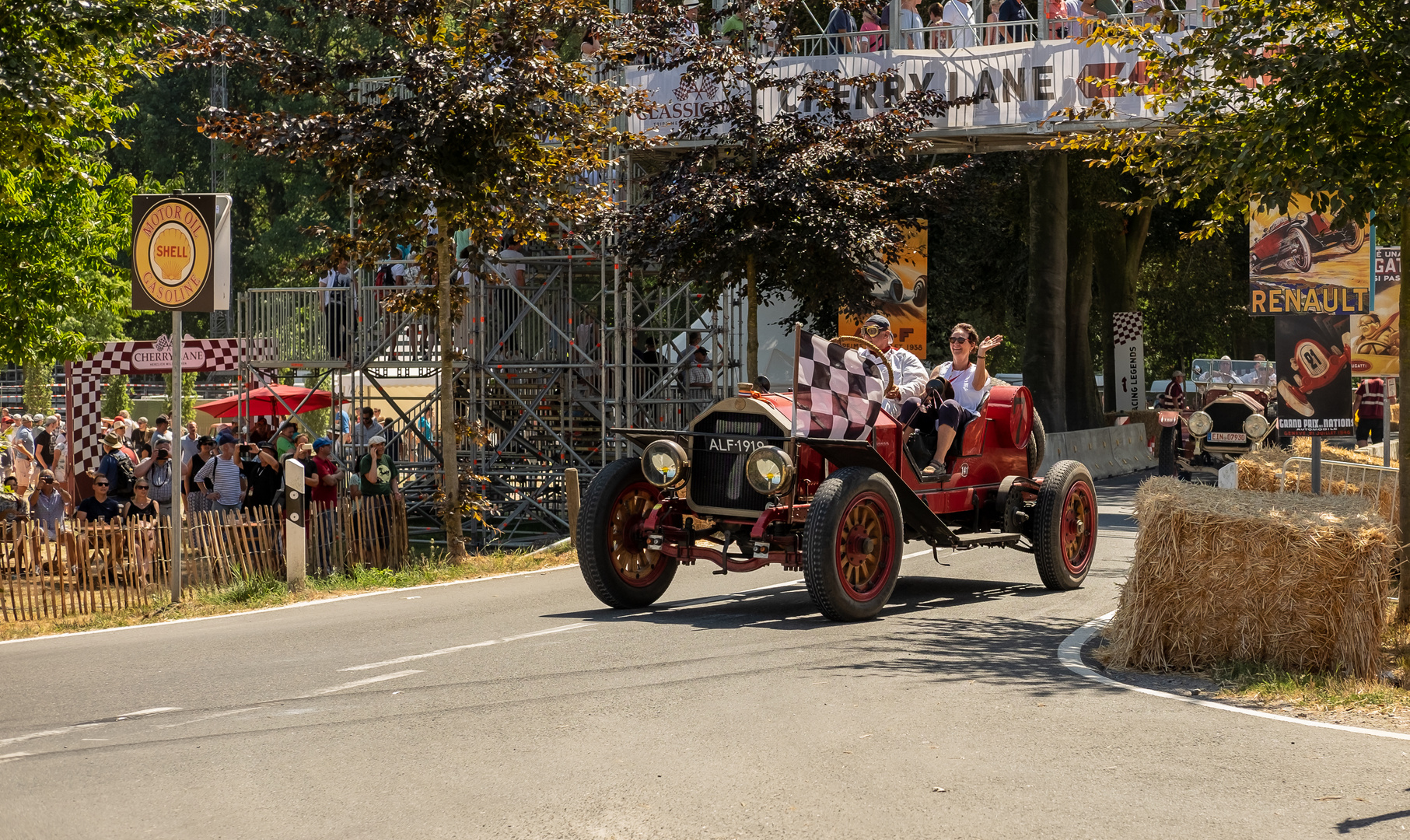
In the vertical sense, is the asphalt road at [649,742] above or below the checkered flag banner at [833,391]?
below

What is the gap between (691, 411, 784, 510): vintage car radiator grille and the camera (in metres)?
10.8

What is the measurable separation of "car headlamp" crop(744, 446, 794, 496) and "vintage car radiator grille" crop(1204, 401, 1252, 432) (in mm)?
14496

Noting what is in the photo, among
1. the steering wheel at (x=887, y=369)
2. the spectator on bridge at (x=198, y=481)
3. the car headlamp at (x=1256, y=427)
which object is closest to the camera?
the steering wheel at (x=887, y=369)

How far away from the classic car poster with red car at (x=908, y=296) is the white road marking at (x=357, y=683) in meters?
15.0

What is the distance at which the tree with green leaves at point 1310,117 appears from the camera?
9.48m

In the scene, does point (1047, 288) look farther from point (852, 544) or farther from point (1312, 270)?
point (852, 544)

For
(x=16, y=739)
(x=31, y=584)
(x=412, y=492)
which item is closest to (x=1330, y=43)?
(x=16, y=739)

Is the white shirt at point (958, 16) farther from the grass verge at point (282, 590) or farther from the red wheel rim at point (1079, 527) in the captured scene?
the red wheel rim at point (1079, 527)

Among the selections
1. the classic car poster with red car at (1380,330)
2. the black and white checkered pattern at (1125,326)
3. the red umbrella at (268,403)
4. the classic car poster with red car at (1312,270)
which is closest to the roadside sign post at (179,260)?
the classic car poster with red car at (1312,270)

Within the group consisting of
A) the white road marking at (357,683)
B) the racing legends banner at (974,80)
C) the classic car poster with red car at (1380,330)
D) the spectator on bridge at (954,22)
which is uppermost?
the spectator on bridge at (954,22)

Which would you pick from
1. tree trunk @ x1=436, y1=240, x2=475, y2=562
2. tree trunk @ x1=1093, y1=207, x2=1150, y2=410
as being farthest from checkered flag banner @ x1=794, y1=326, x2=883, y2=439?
tree trunk @ x1=1093, y1=207, x2=1150, y2=410

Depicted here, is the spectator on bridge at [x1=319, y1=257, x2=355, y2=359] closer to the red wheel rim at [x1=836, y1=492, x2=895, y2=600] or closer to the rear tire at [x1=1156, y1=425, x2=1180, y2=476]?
the rear tire at [x1=1156, y1=425, x2=1180, y2=476]

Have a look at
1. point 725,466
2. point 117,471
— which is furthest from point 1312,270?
point 117,471

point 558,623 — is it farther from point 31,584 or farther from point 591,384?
point 591,384
